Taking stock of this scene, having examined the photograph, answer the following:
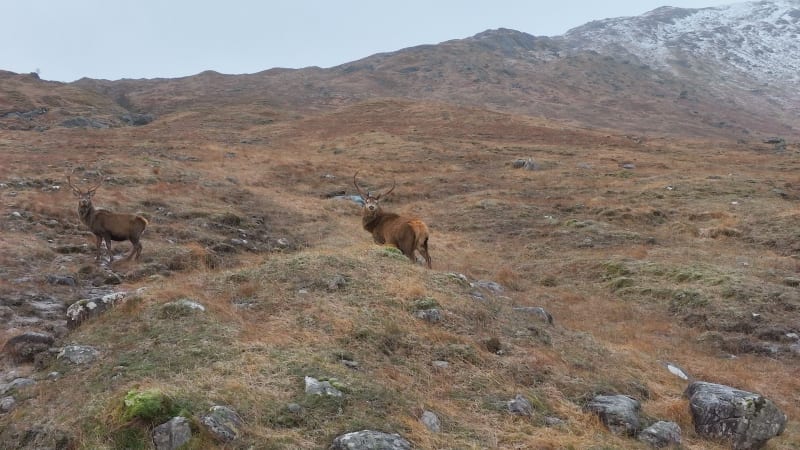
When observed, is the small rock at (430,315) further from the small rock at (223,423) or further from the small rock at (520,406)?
the small rock at (223,423)

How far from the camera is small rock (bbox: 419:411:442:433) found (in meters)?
6.10

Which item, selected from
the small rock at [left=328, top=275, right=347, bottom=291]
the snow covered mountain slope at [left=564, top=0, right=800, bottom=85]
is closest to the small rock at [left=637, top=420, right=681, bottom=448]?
the small rock at [left=328, top=275, right=347, bottom=291]

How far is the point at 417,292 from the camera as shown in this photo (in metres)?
10.0

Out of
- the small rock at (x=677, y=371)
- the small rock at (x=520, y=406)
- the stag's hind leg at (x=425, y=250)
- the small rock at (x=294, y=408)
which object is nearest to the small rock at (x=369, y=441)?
the small rock at (x=294, y=408)

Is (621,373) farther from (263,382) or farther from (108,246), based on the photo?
(108,246)

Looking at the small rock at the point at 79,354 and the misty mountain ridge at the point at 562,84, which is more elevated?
the misty mountain ridge at the point at 562,84

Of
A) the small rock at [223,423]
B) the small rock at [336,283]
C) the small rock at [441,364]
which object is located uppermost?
the small rock at [336,283]

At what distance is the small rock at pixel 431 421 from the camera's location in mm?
6104

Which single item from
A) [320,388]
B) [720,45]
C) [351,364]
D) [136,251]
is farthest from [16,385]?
[720,45]

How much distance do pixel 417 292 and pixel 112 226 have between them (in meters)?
8.38

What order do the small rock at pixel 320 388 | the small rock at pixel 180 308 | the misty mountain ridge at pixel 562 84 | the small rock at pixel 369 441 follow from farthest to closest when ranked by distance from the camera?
the misty mountain ridge at pixel 562 84 < the small rock at pixel 180 308 < the small rock at pixel 320 388 < the small rock at pixel 369 441

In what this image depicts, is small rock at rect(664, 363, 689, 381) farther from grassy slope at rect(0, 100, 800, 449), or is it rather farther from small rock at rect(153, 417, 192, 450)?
small rock at rect(153, 417, 192, 450)

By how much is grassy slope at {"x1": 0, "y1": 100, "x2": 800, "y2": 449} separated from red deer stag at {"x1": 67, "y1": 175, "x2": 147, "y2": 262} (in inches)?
19.5

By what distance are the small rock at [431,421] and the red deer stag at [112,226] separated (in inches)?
391
